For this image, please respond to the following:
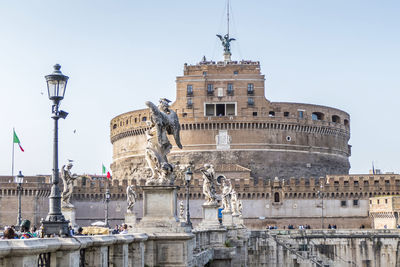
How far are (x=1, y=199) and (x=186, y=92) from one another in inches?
936

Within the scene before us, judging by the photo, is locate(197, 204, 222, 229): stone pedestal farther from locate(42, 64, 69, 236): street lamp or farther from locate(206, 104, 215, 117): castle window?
locate(206, 104, 215, 117): castle window

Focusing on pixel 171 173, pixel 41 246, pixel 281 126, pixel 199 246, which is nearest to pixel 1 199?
pixel 281 126

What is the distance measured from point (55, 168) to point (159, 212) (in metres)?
2.40

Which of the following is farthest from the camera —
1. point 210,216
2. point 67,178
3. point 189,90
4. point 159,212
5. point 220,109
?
point 220,109

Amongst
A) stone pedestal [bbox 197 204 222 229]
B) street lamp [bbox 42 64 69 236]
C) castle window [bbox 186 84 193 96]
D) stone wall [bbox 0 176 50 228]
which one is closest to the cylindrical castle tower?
castle window [bbox 186 84 193 96]

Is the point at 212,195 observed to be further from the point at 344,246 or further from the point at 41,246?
the point at 344,246

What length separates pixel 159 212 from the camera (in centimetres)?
1254

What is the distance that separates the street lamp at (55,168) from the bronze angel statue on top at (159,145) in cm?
191

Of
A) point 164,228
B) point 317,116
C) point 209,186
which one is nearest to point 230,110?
point 317,116

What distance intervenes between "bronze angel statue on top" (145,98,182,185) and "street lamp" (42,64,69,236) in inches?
75.3

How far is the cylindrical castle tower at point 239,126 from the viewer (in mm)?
74125

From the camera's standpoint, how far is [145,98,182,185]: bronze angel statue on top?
12.5 meters

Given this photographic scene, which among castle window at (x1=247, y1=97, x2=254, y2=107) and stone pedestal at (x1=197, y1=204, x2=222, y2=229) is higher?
castle window at (x1=247, y1=97, x2=254, y2=107)

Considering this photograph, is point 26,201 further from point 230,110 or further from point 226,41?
point 226,41
